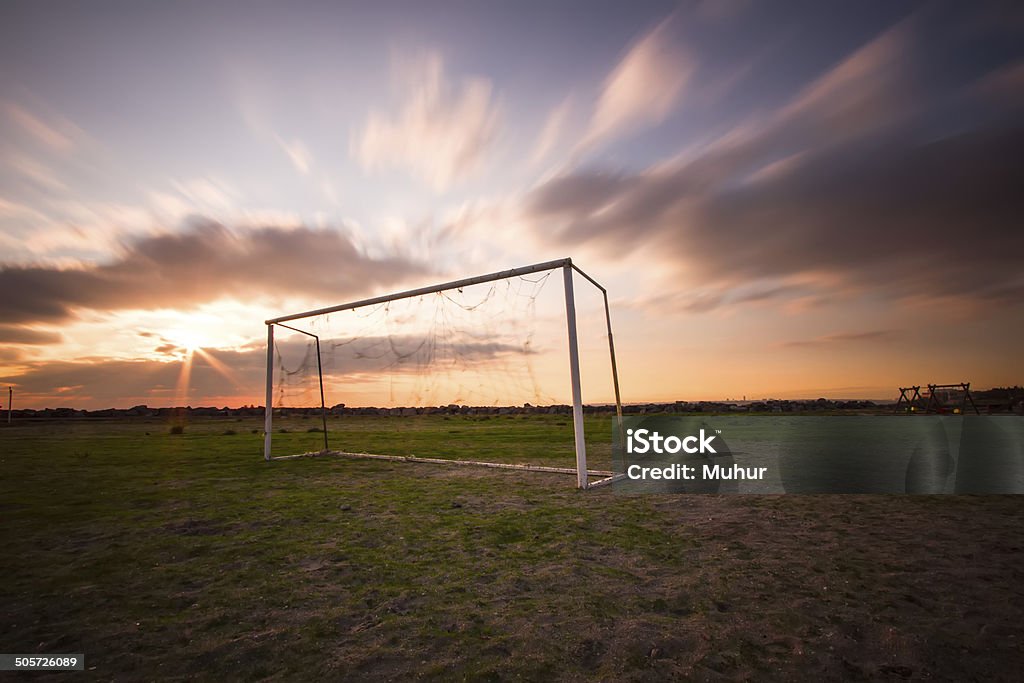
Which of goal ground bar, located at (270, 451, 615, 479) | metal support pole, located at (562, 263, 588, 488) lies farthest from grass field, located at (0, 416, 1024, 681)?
goal ground bar, located at (270, 451, 615, 479)

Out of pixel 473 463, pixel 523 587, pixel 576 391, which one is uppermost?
pixel 576 391

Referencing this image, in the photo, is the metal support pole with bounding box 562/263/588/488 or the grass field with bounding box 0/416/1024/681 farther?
the metal support pole with bounding box 562/263/588/488

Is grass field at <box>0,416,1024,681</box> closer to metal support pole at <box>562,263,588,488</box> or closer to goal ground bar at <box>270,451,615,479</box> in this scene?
metal support pole at <box>562,263,588,488</box>

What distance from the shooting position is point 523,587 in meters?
4.58

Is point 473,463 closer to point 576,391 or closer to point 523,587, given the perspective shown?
point 576,391

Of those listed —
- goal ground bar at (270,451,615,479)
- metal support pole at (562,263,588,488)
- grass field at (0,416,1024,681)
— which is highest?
metal support pole at (562,263,588,488)

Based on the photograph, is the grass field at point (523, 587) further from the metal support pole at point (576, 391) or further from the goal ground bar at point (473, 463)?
the goal ground bar at point (473, 463)

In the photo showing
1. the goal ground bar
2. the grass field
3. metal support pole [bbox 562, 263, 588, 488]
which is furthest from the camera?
the goal ground bar

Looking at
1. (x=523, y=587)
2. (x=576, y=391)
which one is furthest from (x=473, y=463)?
(x=523, y=587)

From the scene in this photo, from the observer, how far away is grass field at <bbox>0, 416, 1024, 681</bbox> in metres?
3.26

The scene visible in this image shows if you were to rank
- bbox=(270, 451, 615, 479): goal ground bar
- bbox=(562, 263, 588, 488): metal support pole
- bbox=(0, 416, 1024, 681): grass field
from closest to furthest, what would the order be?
bbox=(0, 416, 1024, 681): grass field < bbox=(562, 263, 588, 488): metal support pole < bbox=(270, 451, 615, 479): goal ground bar

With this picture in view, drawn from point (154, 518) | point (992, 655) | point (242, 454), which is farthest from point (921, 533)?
point (242, 454)

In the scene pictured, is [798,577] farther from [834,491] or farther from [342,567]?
[834,491]

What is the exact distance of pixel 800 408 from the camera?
239 ft
